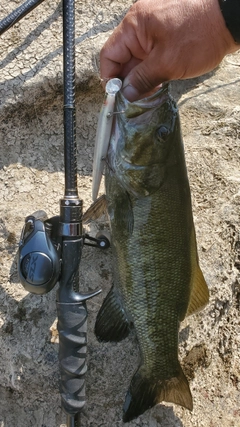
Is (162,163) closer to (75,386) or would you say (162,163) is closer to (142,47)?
(142,47)

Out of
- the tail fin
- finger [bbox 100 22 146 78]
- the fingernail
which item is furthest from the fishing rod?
finger [bbox 100 22 146 78]

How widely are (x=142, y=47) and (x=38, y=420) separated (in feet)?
7.23

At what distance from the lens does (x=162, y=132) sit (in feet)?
7.39

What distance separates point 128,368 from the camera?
271 centimetres

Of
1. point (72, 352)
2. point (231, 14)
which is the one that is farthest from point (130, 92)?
point (72, 352)

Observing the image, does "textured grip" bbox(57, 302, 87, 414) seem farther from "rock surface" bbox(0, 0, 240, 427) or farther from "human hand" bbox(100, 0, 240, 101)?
"human hand" bbox(100, 0, 240, 101)

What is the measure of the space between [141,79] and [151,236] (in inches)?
31.9

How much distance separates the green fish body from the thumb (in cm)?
13

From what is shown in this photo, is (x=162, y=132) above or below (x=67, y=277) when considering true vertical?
above

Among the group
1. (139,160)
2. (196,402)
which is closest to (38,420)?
(196,402)

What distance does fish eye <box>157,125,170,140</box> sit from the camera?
7.38 feet

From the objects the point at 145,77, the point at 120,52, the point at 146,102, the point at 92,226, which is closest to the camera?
the point at 146,102

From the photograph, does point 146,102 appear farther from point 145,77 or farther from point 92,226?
point 92,226

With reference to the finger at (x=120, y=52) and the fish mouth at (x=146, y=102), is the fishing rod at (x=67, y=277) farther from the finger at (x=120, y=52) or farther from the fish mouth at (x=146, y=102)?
the finger at (x=120, y=52)
